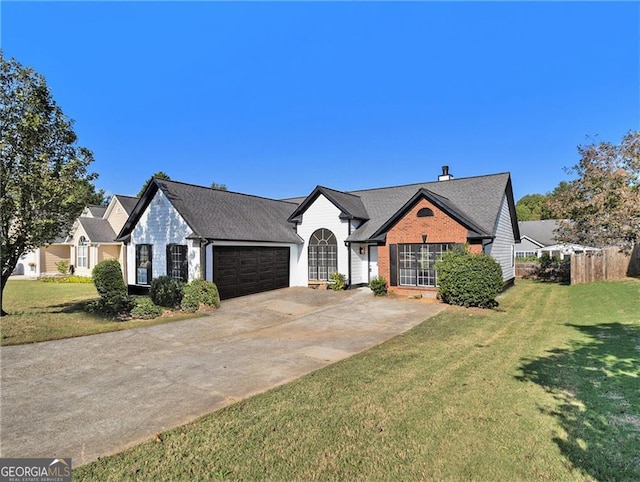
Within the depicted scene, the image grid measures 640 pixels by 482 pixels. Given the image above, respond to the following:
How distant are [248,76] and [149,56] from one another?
15.6 ft

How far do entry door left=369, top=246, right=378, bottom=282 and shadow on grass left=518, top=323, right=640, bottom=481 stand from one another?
11706 mm

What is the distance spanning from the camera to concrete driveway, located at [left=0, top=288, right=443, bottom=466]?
15.0ft

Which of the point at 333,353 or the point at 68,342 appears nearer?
the point at 333,353

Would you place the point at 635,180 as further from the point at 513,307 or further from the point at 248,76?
the point at 248,76

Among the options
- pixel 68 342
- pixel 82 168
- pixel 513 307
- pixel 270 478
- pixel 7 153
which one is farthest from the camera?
pixel 513 307

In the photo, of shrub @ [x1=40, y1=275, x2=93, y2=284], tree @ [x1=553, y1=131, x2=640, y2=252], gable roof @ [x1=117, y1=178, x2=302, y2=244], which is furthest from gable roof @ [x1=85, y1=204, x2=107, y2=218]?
tree @ [x1=553, y1=131, x2=640, y2=252]

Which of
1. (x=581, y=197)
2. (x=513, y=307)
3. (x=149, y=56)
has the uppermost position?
(x=149, y=56)

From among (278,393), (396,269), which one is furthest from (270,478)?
(396,269)

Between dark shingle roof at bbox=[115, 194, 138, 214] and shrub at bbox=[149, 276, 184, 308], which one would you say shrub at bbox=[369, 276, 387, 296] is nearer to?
shrub at bbox=[149, 276, 184, 308]

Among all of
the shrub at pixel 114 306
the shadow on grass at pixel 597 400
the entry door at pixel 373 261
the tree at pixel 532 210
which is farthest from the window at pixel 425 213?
the tree at pixel 532 210

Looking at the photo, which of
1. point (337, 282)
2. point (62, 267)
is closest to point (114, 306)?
point (337, 282)

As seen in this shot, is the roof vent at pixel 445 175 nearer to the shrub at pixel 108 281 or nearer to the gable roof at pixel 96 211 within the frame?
the shrub at pixel 108 281

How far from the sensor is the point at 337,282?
19.0m

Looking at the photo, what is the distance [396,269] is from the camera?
58.2ft
